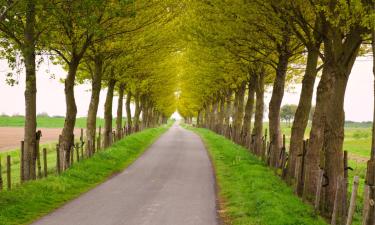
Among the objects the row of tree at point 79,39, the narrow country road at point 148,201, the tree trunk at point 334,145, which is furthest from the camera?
the row of tree at point 79,39

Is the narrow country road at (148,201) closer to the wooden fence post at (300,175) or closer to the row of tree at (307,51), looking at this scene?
the wooden fence post at (300,175)

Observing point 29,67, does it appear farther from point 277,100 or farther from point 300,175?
point 277,100

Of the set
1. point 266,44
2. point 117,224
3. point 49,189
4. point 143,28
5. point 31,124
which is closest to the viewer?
point 117,224

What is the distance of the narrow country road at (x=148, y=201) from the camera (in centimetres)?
1297

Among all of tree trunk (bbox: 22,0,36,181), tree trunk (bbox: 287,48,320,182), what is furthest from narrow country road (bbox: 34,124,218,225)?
tree trunk (bbox: 287,48,320,182)

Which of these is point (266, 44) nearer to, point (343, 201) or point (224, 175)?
point (224, 175)

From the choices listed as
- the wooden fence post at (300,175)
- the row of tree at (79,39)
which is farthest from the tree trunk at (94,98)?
the wooden fence post at (300,175)

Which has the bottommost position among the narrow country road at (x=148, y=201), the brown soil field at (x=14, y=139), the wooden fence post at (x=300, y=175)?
the brown soil field at (x=14, y=139)

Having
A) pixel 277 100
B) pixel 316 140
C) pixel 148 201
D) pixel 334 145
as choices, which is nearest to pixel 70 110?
pixel 148 201

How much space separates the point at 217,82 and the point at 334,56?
1402 inches

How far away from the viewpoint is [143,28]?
2792 centimetres

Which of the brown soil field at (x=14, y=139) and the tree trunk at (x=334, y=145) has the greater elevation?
the tree trunk at (x=334, y=145)

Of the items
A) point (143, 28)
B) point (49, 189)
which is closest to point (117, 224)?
point (49, 189)

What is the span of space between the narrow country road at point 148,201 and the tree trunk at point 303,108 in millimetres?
3773
